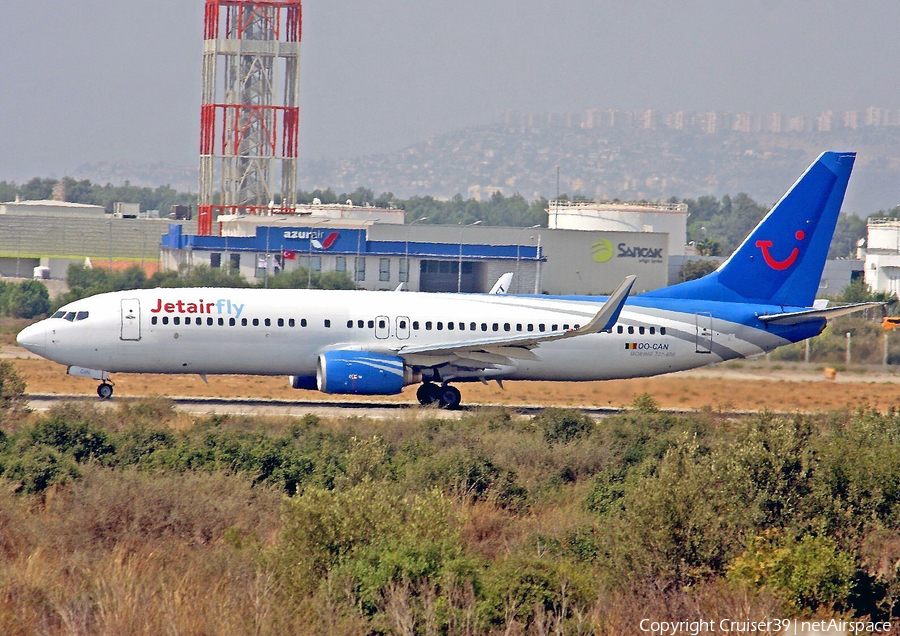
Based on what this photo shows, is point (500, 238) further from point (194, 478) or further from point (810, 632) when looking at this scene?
point (810, 632)

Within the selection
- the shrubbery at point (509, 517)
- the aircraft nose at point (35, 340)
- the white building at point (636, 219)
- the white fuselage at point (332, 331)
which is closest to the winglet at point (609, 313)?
the white fuselage at point (332, 331)

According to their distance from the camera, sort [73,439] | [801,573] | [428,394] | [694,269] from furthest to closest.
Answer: [694,269] < [428,394] < [73,439] < [801,573]

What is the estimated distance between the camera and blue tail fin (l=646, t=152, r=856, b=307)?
32.7 meters

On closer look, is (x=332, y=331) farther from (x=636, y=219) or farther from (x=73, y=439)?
(x=636, y=219)

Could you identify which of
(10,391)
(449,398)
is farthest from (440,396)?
(10,391)

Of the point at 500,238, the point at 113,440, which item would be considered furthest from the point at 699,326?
the point at 500,238

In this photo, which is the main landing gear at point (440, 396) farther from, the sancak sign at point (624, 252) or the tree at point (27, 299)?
the sancak sign at point (624, 252)

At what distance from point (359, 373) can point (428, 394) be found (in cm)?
281

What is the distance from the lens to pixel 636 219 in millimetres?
128250

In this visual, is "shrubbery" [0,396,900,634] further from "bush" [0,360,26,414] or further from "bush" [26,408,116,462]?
"bush" [0,360,26,414]

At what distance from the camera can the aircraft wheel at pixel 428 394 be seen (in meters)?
31.5

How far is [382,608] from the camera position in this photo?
12.3m

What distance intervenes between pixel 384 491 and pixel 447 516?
39.6 inches

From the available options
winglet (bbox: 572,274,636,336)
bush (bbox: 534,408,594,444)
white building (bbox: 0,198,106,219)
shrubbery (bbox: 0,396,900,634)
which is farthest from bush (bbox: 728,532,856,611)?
white building (bbox: 0,198,106,219)
